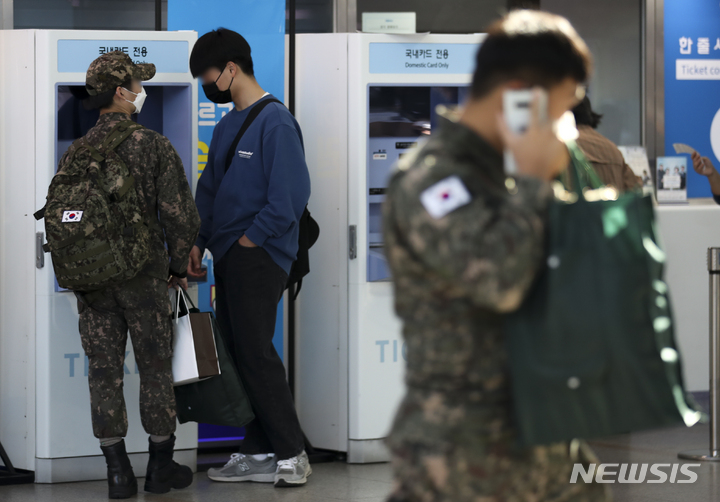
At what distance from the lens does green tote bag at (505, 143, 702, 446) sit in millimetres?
1180

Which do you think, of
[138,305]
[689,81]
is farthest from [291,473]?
[689,81]

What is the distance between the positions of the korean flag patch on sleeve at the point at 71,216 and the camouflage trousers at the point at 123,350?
0.31m

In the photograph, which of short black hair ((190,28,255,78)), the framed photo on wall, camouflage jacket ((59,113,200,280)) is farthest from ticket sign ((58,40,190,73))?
the framed photo on wall

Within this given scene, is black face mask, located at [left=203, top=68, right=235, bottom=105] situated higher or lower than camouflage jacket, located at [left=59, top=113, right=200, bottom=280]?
higher

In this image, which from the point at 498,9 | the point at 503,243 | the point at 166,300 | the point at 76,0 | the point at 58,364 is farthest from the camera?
the point at 498,9

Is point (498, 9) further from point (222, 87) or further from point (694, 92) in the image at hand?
point (222, 87)

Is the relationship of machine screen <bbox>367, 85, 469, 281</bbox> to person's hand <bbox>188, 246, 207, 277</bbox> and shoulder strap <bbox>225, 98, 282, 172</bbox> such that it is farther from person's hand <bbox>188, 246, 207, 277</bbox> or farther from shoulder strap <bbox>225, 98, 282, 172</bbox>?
person's hand <bbox>188, 246, 207, 277</bbox>

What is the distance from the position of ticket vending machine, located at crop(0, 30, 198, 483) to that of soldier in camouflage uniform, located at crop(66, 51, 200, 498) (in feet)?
0.97

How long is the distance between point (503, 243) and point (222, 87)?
2611 millimetres

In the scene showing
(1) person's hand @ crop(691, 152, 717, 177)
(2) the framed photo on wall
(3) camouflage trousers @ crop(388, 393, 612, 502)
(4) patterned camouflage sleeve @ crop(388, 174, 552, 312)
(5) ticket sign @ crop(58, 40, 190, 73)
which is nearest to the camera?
(4) patterned camouflage sleeve @ crop(388, 174, 552, 312)

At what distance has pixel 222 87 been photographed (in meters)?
3.55

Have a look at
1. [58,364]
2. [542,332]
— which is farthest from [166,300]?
[542,332]

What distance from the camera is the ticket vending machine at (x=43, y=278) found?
11.9 feet

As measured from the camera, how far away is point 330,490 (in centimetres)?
350
